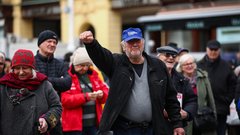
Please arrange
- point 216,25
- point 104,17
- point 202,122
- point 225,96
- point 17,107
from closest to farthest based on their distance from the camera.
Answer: point 17,107, point 202,122, point 225,96, point 216,25, point 104,17

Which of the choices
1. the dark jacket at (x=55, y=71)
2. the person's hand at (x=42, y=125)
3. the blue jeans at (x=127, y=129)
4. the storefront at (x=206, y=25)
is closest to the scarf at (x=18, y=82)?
the person's hand at (x=42, y=125)

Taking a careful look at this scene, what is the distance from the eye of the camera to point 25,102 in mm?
5188

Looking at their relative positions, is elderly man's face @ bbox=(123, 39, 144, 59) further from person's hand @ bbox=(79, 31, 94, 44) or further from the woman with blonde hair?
the woman with blonde hair

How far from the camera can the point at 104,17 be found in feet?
80.0

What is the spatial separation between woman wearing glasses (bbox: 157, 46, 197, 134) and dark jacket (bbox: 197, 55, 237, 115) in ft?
6.68

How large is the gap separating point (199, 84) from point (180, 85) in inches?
39.2

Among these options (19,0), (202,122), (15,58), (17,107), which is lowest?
(202,122)

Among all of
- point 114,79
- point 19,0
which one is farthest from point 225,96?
point 19,0

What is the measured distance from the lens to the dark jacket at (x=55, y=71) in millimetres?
6414

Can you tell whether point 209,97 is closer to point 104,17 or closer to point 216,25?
point 216,25

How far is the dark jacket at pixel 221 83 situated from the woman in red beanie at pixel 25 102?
4.01 meters

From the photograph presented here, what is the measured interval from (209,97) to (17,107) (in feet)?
11.2

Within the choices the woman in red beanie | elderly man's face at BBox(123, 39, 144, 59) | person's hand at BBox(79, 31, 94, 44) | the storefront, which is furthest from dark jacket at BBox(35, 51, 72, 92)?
the storefront

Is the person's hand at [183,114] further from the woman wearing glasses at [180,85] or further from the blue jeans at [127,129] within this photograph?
the blue jeans at [127,129]
